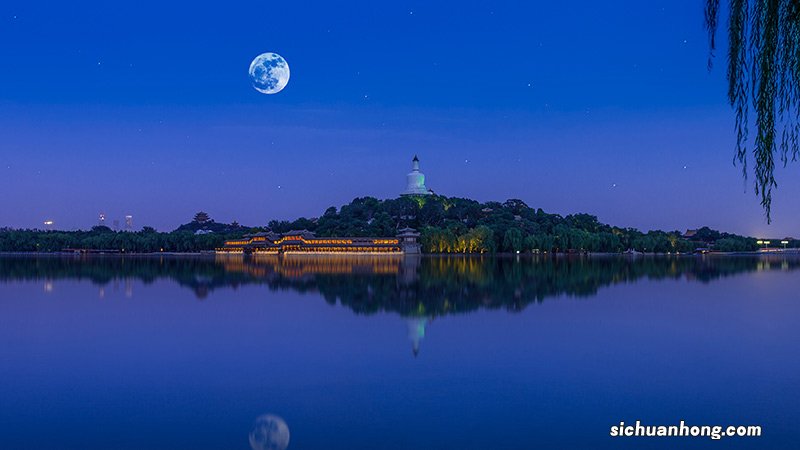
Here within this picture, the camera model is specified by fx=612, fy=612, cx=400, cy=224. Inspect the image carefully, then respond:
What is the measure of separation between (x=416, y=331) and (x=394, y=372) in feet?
13.3

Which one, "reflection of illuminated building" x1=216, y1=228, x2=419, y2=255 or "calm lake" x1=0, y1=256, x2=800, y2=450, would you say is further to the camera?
"reflection of illuminated building" x1=216, y1=228, x2=419, y2=255

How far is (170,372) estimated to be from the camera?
10203 mm

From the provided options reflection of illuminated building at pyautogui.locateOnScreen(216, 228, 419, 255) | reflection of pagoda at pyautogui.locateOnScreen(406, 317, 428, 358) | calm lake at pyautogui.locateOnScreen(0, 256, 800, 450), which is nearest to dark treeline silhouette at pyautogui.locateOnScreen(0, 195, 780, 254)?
reflection of illuminated building at pyautogui.locateOnScreen(216, 228, 419, 255)

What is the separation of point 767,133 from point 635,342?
9.49 meters

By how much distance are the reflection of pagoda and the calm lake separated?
0.11 meters

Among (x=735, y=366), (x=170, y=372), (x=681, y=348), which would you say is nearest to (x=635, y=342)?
(x=681, y=348)

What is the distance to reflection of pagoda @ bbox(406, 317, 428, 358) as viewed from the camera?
40.7ft

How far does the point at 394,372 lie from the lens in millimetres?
10180

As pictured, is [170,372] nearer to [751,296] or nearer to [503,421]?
[503,421]

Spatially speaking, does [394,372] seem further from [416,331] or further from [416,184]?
[416,184]

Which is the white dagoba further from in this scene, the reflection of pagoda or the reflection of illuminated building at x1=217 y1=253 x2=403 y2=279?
the reflection of pagoda

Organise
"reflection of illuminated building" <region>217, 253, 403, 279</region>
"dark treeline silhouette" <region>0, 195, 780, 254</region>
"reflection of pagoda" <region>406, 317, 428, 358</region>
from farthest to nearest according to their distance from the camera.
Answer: "dark treeline silhouette" <region>0, 195, 780, 254</region>, "reflection of illuminated building" <region>217, 253, 403, 279</region>, "reflection of pagoda" <region>406, 317, 428, 358</region>

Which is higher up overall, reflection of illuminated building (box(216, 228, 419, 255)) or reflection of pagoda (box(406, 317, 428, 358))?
reflection of illuminated building (box(216, 228, 419, 255))

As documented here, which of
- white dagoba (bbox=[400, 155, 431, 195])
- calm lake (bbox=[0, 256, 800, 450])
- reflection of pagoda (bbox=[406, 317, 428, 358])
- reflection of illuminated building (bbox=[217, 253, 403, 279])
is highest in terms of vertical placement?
white dagoba (bbox=[400, 155, 431, 195])
